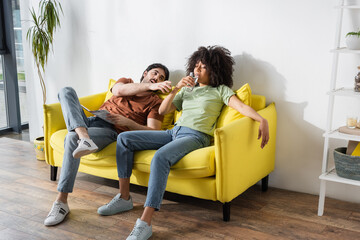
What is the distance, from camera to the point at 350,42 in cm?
268

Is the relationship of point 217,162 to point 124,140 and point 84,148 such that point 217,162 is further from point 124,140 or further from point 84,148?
point 84,148

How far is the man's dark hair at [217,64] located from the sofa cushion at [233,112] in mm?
151

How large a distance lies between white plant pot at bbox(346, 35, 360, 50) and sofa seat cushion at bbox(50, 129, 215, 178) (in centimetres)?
103

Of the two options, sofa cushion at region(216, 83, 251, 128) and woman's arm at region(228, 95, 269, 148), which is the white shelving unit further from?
sofa cushion at region(216, 83, 251, 128)

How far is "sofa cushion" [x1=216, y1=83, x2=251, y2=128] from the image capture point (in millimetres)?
2975

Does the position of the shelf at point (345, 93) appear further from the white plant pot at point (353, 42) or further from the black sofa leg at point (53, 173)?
the black sofa leg at point (53, 173)

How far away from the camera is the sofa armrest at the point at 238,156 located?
2609 millimetres

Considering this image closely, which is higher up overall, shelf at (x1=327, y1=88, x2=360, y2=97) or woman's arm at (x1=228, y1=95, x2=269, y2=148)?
shelf at (x1=327, y1=88, x2=360, y2=97)

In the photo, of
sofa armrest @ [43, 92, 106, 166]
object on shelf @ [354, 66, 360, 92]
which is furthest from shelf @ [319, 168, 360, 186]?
sofa armrest @ [43, 92, 106, 166]

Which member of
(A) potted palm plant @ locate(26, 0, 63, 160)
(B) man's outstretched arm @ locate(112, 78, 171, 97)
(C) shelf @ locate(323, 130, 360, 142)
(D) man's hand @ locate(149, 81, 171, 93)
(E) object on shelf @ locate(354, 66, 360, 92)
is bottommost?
(C) shelf @ locate(323, 130, 360, 142)

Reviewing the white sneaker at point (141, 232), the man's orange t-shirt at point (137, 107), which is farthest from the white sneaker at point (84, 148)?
the white sneaker at point (141, 232)

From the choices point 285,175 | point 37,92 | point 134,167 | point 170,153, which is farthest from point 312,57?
point 37,92

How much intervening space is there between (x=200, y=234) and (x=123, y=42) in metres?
1.92

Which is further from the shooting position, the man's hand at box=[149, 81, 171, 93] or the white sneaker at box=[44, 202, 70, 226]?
the man's hand at box=[149, 81, 171, 93]
